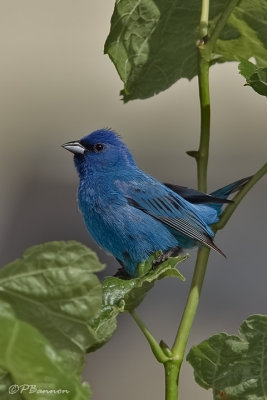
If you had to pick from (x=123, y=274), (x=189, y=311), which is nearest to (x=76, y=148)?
(x=123, y=274)

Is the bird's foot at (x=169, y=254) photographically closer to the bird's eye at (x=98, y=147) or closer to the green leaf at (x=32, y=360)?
the bird's eye at (x=98, y=147)

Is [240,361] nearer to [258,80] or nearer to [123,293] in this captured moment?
[123,293]

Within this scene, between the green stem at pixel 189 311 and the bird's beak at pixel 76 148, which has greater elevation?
the bird's beak at pixel 76 148

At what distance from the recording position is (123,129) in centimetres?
404

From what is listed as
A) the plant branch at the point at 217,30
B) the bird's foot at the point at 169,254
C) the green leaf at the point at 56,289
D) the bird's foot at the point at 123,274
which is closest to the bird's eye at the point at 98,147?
the bird's foot at the point at 169,254

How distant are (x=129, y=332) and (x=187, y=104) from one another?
121cm

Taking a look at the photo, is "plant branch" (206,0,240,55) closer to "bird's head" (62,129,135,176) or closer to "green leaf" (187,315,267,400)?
"green leaf" (187,315,267,400)

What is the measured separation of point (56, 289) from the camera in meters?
0.83

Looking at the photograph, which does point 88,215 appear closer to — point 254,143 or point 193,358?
point 193,358

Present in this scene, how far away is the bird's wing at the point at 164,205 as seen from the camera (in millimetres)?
2113

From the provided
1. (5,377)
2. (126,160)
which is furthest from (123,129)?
(5,377)

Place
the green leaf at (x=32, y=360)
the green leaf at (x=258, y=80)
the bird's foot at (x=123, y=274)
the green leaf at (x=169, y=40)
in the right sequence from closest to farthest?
the green leaf at (x=32, y=360) < the green leaf at (x=258, y=80) < the green leaf at (x=169, y=40) < the bird's foot at (x=123, y=274)

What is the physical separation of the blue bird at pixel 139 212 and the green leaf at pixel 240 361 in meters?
0.78

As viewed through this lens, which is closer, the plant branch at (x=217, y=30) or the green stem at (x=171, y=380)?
the green stem at (x=171, y=380)
